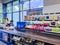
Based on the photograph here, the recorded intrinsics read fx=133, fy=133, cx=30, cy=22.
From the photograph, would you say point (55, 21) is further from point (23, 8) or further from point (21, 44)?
point (23, 8)

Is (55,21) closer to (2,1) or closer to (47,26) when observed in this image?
(47,26)

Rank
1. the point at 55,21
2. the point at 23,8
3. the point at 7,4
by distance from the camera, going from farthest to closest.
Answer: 1. the point at 7,4
2. the point at 23,8
3. the point at 55,21


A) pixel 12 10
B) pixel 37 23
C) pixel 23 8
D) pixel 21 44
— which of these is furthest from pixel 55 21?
pixel 12 10

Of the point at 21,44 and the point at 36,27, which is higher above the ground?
the point at 36,27

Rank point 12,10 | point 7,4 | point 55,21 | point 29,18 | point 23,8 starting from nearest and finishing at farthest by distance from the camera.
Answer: point 55,21 < point 29,18 < point 23,8 < point 12,10 < point 7,4

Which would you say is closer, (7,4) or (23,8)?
(23,8)

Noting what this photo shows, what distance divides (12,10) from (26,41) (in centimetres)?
478

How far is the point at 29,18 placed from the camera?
3934 millimetres

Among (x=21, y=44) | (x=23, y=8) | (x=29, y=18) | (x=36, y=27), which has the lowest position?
(x=21, y=44)

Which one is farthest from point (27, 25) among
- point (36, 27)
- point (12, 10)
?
point (12, 10)

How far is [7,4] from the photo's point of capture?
887cm

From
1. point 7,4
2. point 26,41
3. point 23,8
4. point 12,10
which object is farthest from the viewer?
point 7,4

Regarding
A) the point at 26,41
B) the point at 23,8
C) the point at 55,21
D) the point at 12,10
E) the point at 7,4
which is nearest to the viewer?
the point at 55,21

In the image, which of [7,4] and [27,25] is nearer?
[27,25]
